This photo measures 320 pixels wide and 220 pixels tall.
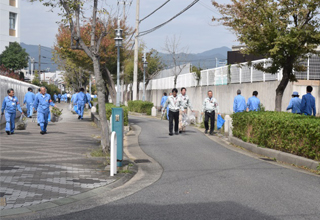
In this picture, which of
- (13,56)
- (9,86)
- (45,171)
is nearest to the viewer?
(45,171)

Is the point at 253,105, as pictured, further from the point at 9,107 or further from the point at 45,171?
the point at 45,171

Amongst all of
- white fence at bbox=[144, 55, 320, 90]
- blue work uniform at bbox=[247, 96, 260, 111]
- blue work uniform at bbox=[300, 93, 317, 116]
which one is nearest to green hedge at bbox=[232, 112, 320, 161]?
blue work uniform at bbox=[300, 93, 317, 116]

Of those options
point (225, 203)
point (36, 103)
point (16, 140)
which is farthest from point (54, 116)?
point (225, 203)

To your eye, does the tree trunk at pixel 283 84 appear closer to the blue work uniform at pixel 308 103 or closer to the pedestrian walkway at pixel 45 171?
the blue work uniform at pixel 308 103

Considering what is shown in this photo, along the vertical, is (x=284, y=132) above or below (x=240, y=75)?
below

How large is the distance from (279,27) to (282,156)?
16.4ft

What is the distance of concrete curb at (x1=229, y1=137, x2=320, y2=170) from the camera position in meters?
9.77

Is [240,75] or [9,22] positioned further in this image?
[9,22]

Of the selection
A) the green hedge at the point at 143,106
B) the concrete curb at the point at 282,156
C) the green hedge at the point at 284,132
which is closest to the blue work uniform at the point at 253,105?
the green hedge at the point at 284,132

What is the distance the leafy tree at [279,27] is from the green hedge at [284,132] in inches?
92.5

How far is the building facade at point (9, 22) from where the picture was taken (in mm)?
46250

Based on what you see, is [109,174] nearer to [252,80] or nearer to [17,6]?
[252,80]

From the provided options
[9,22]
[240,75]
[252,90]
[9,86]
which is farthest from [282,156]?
[9,22]

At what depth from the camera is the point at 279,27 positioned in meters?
14.1
